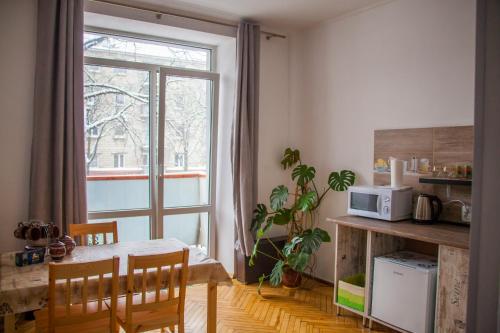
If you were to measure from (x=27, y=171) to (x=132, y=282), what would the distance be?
5.23ft

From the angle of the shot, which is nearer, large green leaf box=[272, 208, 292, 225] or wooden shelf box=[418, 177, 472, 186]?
wooden shelf box=[418, 177, 472, 186]

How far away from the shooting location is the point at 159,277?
2234 mm

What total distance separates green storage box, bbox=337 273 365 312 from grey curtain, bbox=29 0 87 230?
2196 mm

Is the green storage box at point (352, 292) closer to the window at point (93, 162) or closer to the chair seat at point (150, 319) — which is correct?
the chair seat at point (150, 319)

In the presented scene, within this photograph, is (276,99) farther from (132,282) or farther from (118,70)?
(132,282)

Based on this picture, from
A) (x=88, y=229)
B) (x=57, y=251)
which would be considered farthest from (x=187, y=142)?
(x=57, y=251)

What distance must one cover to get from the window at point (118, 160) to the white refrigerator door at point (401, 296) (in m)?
2.43

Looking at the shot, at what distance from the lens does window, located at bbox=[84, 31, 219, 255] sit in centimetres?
367

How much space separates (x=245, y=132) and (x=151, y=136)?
93 centimetres

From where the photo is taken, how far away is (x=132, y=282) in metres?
2.16

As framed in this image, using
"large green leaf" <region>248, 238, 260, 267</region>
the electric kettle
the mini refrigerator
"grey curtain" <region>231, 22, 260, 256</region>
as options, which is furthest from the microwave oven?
"grey curtain" <region>231, 22, 260, 256</region>

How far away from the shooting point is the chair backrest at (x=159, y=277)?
2143mm

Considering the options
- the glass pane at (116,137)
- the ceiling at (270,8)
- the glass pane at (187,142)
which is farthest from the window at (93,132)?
the ceiling at (270,8)

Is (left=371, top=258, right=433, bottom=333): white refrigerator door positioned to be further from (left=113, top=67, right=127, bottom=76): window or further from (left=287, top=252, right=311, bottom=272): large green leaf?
(left=113, top=67, right=127, bottom=76): window
